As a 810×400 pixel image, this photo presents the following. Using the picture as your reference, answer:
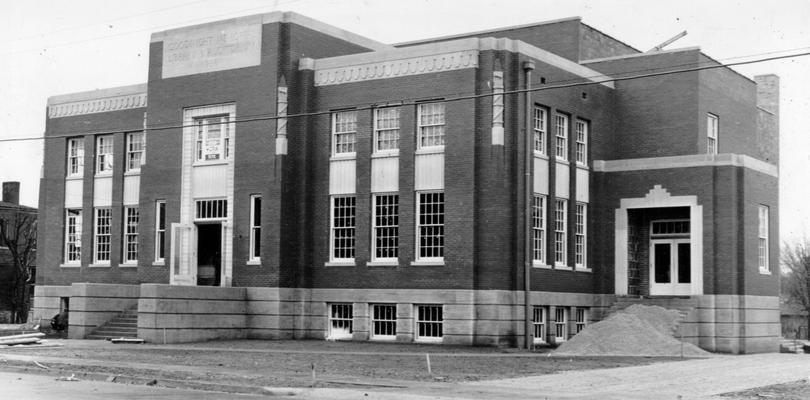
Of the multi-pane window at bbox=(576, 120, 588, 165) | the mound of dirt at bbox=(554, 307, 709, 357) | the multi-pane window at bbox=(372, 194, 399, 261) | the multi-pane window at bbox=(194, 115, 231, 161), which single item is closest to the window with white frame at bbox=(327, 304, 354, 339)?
the multi-pane window at bbox=(372, 194, 399, 261)

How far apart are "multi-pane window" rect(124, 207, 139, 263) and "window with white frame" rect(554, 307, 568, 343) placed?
17.5 meters

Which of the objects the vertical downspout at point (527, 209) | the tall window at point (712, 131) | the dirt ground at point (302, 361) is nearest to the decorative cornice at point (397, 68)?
the vertical downspout at point (527, 209)

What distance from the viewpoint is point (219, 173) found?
4044cm

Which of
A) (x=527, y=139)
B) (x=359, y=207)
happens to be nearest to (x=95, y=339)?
(x=359, y=207)

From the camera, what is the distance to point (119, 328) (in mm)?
37969

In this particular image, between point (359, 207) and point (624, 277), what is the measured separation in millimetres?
10652

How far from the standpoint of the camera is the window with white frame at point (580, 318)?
40.1m

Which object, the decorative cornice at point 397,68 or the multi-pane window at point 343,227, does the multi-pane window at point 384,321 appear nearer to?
the multi-pane window at point 343,227

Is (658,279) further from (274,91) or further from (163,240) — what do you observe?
(163,240)

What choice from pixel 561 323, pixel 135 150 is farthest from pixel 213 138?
pixel 561 323

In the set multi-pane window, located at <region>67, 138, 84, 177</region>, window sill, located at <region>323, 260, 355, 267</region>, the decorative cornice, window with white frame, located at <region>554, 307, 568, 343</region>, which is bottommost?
window with white frame, located at <region>554, 307, 568, 343</region>

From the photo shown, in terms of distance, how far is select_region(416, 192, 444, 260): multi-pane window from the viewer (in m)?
36.9

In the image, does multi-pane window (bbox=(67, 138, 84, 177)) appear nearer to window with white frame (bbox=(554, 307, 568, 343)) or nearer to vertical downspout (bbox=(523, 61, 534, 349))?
vertical downspout (bbox=(523, 61, 534, 349))

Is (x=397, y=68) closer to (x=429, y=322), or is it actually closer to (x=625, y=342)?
(x=429, y=322)
